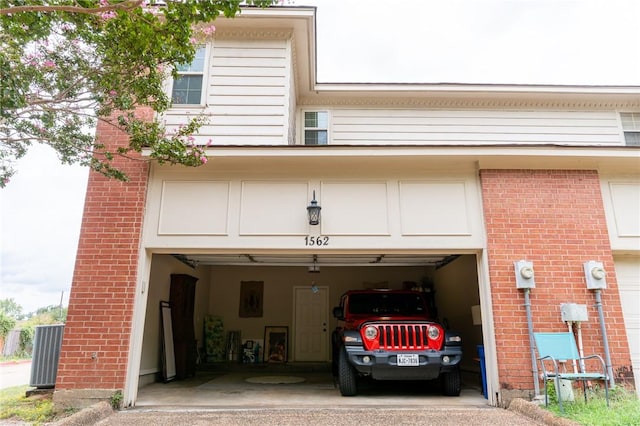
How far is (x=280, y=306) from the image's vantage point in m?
12.0

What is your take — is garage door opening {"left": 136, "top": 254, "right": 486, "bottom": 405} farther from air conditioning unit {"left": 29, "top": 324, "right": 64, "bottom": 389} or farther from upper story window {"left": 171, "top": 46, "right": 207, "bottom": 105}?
upper story window {"left": 171, "top": 46, "right": 207, "bottom": 105}

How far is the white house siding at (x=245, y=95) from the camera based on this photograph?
6.68 meters

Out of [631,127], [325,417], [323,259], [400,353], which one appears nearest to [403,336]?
[400,353]

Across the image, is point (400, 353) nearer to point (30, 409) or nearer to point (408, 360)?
point (408, 360)

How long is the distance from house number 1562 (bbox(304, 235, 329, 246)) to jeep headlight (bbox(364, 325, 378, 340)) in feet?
4.99

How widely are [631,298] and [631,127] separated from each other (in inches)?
197

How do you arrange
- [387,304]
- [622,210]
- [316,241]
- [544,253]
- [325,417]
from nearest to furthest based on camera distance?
[325,417]
[544,253]
[316,241]
[622,210]
[387,304]

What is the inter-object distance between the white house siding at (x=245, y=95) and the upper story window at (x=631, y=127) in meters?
7.95

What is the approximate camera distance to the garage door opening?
26.3 feet

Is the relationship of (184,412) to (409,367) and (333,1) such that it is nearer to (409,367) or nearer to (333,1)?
(409,367)

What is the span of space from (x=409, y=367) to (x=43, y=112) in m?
6.27

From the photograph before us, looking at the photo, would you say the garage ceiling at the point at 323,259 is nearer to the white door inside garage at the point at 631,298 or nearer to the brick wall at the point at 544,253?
the brick wall at the point at 544,253

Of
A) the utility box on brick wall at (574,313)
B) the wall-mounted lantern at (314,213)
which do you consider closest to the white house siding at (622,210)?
the utility box on brick wall at (574,313)

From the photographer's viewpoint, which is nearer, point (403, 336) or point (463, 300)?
point (403, 336)
